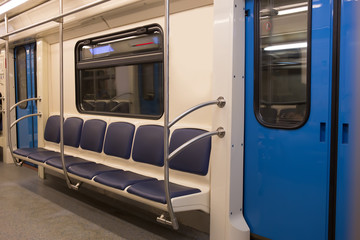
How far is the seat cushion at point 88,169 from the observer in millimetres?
3170

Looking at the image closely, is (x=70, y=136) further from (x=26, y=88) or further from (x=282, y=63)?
(x=282, y=63)

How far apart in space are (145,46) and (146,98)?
61 cm

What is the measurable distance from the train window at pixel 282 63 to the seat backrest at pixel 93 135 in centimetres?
210

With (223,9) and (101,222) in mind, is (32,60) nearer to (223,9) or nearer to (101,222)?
(101,222)

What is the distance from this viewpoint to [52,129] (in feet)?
15.4

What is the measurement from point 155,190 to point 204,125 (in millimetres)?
747

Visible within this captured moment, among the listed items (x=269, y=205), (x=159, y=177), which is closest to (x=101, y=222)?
(x=159, y=177)

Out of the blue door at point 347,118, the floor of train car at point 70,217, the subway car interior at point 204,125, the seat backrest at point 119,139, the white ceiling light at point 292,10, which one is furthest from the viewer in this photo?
the seat backrest at point 119,139

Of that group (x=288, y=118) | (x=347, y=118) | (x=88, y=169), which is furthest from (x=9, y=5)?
(x=347, y=118)

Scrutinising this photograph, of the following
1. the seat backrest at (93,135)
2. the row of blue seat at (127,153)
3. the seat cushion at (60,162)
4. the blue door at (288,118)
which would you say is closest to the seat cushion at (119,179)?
the row of blue seat at (127,153)

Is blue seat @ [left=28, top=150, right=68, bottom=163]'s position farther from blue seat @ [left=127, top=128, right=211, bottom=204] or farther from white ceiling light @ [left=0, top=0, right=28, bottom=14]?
white ceiling light @ [left=0, top=0, right=28, bottom=14]

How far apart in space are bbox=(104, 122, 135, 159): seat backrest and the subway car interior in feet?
0.04

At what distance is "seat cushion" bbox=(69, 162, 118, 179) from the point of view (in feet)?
10.4

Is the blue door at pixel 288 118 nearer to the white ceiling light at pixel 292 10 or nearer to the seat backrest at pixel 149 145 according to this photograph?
the white ceiling light at pixel 292 10
